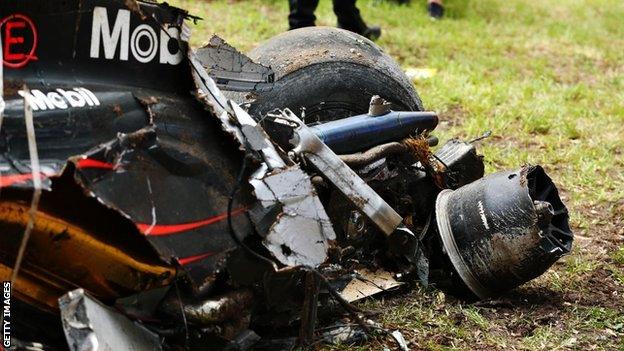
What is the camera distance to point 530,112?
5516mm

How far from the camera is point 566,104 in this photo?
19.1ft

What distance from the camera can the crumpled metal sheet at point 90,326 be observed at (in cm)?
205

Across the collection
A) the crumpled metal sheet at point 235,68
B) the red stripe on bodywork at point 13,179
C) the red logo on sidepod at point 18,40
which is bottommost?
the crumpled metal sheet at point 235,68

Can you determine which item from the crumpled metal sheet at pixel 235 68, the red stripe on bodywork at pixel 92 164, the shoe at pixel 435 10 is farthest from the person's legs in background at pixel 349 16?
the red stripe on bodywork at pixel 92 164

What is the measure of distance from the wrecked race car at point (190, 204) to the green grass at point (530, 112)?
0.21 metres

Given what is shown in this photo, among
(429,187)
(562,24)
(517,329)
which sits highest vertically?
(429,187)

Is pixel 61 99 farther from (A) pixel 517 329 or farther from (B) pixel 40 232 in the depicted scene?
(A) pixel 517 329

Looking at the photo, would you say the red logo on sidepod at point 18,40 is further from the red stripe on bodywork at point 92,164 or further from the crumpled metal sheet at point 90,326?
the crumpled metal sheet at point 90,326

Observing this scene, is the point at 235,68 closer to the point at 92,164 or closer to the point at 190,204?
the point at 190,204

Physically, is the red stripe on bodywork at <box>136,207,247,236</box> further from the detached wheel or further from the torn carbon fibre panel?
the detached wheel

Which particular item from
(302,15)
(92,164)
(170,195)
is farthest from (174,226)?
(302,15)

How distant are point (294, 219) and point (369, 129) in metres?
0.74

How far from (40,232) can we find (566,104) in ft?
14.4

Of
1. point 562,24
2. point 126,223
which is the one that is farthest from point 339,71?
point 562,24
